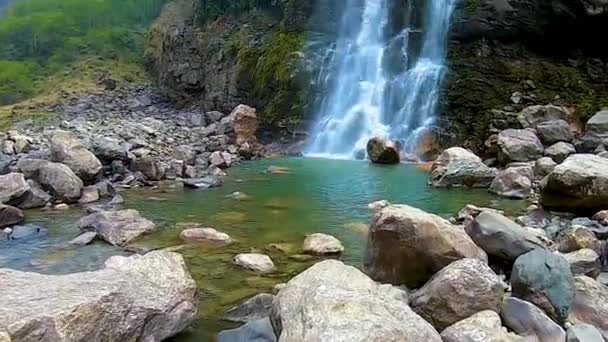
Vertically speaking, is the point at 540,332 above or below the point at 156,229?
above

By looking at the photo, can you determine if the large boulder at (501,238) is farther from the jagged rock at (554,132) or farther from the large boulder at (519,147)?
the jagged rock at (554,132)

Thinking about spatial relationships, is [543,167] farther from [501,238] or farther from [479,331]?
[479,331]

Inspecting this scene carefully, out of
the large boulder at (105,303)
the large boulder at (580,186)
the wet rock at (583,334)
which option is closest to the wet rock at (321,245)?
the large boulder at (105,303)

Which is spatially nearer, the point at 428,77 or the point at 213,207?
the point at 213,207

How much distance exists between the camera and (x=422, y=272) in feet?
22.6

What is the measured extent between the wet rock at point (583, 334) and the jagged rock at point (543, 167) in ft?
36.4

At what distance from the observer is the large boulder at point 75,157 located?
1500 cm

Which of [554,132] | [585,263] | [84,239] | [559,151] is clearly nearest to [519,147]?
[559,151]

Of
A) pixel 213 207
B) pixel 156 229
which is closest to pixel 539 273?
pixel 156 229

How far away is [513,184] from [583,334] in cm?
987

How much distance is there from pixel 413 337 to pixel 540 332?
165cm

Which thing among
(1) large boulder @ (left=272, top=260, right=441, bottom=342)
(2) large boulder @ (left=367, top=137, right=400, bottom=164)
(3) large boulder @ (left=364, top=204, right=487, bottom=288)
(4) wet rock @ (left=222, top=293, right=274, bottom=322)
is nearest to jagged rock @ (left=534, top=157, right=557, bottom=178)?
(2) large boulder @ (left=367, top=137, right=400, bottom=164)

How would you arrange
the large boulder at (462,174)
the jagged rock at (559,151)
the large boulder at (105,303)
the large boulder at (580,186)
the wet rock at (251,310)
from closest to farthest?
the large boulder at (105,303), the wet rock at (251,310), the large boulder at (580,186), the large boulder at (462,174), the jagged rock at (559,151)

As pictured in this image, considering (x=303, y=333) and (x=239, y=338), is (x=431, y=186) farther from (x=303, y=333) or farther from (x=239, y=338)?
(x=303, y=333)
